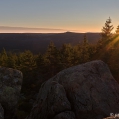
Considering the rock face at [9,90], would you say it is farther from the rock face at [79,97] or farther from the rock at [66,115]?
the rock at [66,115]

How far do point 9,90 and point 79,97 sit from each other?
499 centimetres

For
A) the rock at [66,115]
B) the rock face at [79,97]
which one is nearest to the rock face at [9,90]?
the rock face at [79,97]

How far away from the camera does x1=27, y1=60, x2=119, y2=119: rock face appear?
527 inches

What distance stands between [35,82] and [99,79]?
159ft

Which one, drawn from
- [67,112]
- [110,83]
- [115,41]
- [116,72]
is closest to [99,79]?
[110,83]

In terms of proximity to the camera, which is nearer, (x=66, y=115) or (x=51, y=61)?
(x=66, y=115)

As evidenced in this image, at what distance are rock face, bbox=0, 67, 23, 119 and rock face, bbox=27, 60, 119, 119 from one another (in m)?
1.58

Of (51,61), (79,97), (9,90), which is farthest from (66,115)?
(51,61)

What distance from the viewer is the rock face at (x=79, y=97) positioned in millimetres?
13375

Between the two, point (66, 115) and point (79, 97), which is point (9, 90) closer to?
point (66, 115)

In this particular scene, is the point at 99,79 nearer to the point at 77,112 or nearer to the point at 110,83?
the point at 110,83

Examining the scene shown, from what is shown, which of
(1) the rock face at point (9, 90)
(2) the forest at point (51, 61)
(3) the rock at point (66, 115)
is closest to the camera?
(3) the rock at point (66, 115)

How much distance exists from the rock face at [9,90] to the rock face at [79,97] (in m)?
1.58

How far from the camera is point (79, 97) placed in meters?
14.0
